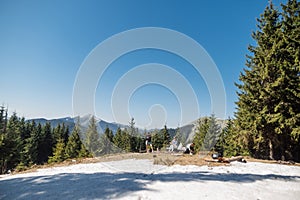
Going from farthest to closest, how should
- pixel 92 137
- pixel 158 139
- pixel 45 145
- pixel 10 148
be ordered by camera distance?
pixel 158 139
pixel 45 145
pixel 92 137
pixel 10 148

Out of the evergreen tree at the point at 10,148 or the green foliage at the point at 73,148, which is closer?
the evergreen tree at the point at 10,148

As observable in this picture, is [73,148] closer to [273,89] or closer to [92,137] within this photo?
[92,137]

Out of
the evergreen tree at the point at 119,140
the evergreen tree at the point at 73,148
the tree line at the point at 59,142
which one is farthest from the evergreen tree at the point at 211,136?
the evergreen tree at the point at 73,148

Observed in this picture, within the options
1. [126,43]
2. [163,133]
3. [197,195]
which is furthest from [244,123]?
[163,133]

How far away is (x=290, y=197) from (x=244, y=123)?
43.4ft

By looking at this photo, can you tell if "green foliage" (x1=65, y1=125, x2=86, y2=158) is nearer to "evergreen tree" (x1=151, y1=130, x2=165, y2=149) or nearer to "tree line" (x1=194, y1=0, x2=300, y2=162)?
"evergreen tree" (x1=151, y1=130, x2=165, y2=149)

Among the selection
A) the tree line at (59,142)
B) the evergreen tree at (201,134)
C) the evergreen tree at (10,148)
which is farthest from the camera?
the evergreen tree at (201,134)

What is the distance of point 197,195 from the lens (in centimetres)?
445

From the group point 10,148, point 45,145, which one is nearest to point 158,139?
point 45,145

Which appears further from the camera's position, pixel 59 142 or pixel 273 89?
pixel 59 142

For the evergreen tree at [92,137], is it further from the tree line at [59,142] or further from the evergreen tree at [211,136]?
the evergreen tree at [211,136]

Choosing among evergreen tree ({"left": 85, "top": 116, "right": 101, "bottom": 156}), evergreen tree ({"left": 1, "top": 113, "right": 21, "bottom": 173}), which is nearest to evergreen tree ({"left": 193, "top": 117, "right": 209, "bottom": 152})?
evergreen tree ({"left": 85, "top": 116, "right": 101, "bottom": 156})

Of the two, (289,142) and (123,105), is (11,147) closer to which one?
(123,105)

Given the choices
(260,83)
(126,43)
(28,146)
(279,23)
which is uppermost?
(279,23)
